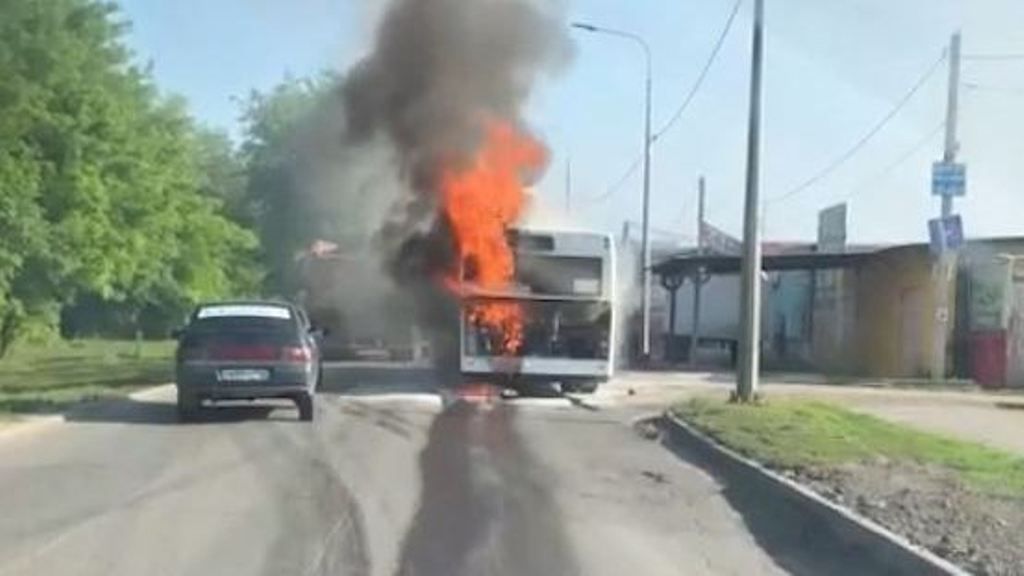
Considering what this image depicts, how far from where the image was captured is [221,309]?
25594mm

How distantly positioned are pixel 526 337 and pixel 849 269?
82.3 ft

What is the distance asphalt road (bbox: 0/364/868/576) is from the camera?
1102cm

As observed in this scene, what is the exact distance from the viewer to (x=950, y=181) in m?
39.8

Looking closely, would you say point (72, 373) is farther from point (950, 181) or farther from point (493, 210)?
point (950, 181)

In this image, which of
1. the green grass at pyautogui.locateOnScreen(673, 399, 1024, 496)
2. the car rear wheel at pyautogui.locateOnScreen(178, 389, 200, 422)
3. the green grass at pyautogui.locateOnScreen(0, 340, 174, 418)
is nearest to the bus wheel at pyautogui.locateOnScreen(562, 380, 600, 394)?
the green grass at pyautogui.locateOnScreen(673, 399, 1024, 496)

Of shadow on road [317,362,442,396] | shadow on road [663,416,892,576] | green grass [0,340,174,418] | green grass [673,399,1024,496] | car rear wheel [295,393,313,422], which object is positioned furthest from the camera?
shadow on road [317,362,442,396]

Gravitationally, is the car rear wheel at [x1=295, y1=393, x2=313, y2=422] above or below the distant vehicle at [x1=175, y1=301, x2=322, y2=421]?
below

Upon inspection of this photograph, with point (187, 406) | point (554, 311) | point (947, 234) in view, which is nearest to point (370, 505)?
→ point (187, 406)

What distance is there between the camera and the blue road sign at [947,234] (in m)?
40.4

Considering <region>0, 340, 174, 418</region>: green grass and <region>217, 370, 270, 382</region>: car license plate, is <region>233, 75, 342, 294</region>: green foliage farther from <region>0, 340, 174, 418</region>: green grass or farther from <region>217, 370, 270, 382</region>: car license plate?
<region>217, 370, 270, 382</region>: car license plate

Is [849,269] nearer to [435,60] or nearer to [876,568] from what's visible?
[435,60]

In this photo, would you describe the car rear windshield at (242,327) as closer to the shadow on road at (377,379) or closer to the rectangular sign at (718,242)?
the shadow on road at (377,379)

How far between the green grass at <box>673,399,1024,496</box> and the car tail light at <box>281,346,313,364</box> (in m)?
5.65

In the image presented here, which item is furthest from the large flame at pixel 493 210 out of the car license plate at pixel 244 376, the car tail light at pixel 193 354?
the car tail light at pixel 193 354
